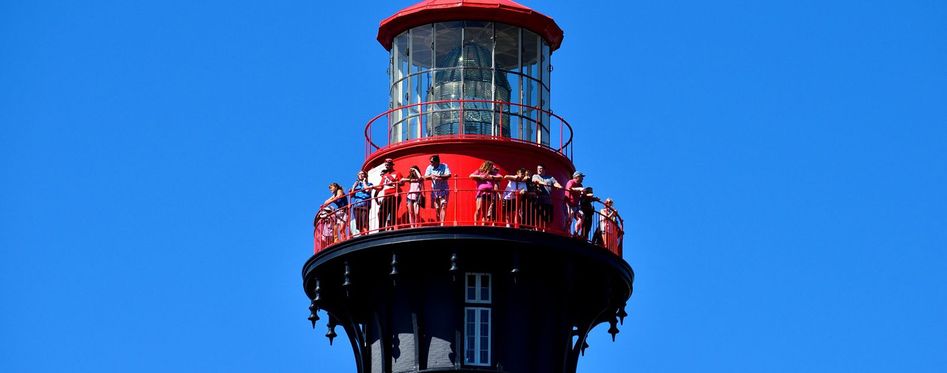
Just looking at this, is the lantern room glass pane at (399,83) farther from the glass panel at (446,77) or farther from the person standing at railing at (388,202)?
the person standing at railing at (388,202)

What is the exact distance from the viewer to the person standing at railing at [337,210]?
72.1 meters

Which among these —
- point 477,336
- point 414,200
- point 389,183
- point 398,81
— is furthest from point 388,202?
point 398,81

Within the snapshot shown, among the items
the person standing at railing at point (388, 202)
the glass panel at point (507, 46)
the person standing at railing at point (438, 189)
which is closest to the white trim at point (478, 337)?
the person standing at railing at point (438, 189)

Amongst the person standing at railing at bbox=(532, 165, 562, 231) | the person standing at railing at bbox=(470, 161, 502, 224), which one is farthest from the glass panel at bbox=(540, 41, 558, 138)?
the person standing at railing at bbox=(470, 161, 502, 224)

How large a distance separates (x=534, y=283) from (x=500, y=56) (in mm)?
5736

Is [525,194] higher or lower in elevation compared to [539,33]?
lower

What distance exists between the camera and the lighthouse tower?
7112 cm

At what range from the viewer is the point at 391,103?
75.2 m

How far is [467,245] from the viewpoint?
233 ft

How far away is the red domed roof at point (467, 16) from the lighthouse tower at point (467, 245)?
0.05 meters

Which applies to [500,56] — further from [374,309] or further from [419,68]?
[374,309]

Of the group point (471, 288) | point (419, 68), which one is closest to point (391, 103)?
point (419, 68)

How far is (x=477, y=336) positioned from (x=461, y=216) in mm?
2597

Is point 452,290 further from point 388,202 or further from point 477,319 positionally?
point 388,202
